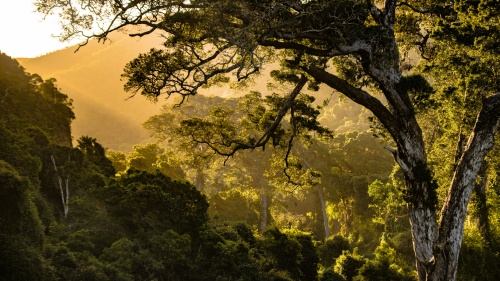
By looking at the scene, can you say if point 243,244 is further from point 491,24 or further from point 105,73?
point 105,73

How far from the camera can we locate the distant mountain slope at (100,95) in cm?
8162

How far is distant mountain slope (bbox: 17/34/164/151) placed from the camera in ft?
268

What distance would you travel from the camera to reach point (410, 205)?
874 centimetres

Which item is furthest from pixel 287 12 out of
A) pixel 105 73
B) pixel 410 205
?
pixel 105 73

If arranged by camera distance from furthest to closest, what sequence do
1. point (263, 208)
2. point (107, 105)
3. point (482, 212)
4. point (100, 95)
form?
point (100, 95) → point (107, 105) → point (263, 208) → point (482, 212)

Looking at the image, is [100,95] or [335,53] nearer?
[335,53]

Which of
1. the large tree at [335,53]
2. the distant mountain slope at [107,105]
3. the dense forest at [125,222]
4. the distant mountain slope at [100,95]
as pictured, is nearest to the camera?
the large tree at [335,53]

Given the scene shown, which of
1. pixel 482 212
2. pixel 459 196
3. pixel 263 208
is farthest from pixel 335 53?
pixel 263 208

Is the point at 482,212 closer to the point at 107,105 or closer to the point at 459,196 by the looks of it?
the point at 459,196

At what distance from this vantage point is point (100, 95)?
86375mm

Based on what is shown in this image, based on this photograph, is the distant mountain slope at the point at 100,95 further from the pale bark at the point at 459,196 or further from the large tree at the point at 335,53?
the pale bark at the point at 459,196

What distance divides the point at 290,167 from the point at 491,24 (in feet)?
25.2

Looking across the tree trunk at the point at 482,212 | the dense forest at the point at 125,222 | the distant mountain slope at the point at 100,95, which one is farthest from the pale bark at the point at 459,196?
the distant mountain slope at the point at 100,95

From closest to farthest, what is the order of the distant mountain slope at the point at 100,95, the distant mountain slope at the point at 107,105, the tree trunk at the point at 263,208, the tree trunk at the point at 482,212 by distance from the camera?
1. the tree trunk at the point at 482,212
2. the tree trunk at the point at 263,208
3. the distant mountain slope at the point at 107,105
4. the distant mountain slope at the point at 100,95
